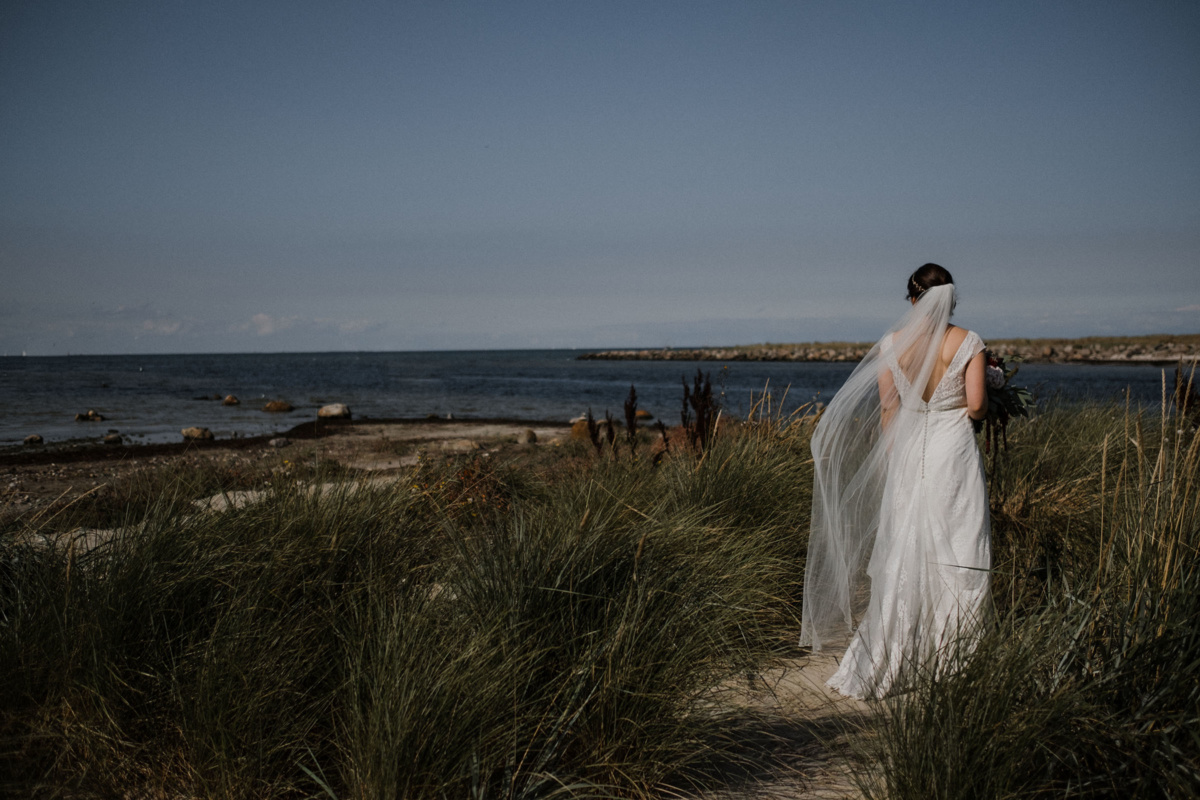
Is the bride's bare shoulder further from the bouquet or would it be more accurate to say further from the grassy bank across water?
the grassy bank across water

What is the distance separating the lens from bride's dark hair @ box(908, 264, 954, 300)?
4027 mm

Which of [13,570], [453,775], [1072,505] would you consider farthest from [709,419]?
[13,570]

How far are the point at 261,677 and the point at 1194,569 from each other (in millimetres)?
3563

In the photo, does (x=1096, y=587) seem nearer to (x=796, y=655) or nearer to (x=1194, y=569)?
(x=1194, y=569)

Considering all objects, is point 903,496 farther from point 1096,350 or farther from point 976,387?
point 1096,350

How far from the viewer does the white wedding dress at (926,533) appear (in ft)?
12.3

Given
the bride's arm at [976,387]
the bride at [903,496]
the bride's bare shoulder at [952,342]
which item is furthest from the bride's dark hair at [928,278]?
the bride's arm at [976,387]

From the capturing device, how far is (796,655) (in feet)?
13.6

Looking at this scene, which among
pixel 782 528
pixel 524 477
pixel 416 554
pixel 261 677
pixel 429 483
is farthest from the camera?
pixel 524 477

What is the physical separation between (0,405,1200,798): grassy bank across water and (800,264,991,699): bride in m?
0.60

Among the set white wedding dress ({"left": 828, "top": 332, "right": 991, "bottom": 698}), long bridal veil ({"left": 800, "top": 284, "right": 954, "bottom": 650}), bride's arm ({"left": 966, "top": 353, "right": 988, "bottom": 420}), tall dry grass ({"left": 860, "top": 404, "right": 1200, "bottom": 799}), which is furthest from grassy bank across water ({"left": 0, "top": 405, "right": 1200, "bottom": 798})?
bride's arm ({"left": 966, "top": 353, "right": 988, "bottom": 420})

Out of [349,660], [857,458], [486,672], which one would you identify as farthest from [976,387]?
[349,660]

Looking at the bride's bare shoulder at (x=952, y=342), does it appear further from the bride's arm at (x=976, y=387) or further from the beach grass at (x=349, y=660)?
the beach grass at (x=349, y=660)

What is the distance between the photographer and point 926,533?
12.5 ft
